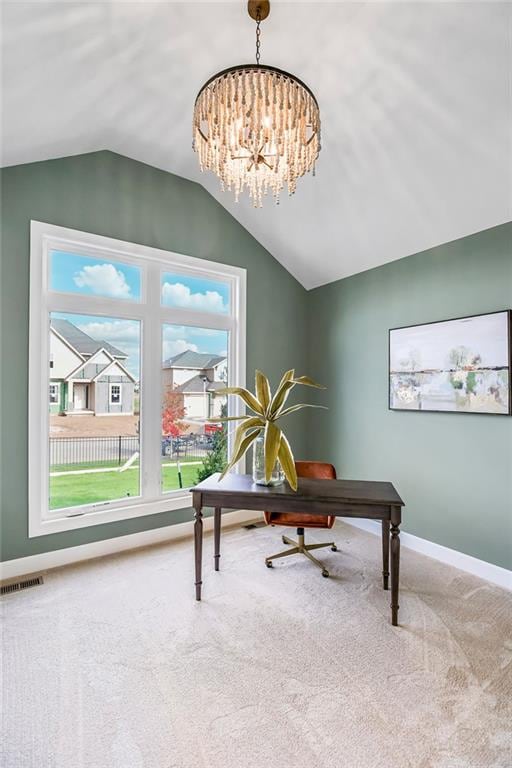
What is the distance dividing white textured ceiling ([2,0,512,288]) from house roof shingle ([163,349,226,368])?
165 cm

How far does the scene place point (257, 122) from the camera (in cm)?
160

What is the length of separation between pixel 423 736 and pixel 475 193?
2981 mm

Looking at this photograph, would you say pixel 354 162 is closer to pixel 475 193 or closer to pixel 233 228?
pixel 475 193

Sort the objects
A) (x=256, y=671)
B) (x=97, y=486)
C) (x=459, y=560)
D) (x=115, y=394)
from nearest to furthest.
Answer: (x=256, y=671), (x=459, y=560), (x=97, y=486), (x=115, y=394)

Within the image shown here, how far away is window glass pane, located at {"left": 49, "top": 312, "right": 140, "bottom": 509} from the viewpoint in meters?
2.88

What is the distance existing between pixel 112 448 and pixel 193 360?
3.55 feet

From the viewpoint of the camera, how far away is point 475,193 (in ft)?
8.14

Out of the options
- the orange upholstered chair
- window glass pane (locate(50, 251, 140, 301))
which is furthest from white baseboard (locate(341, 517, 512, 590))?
window glass pane (locate(50, 251, 140, 301))

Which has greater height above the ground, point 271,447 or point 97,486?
point 271,447

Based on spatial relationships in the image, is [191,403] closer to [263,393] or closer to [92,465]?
[92,465]

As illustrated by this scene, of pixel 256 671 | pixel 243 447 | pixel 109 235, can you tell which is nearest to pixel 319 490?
pixel 243 447

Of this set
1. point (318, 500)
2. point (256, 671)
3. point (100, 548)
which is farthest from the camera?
point (100, 548)

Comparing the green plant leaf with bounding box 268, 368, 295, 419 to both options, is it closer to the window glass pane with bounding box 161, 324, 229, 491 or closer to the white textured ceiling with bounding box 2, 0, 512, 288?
the window glass pane with bounding box 161, 324, 229, 491

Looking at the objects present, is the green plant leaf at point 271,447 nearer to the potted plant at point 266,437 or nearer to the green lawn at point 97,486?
the potted plant at point 266,437
